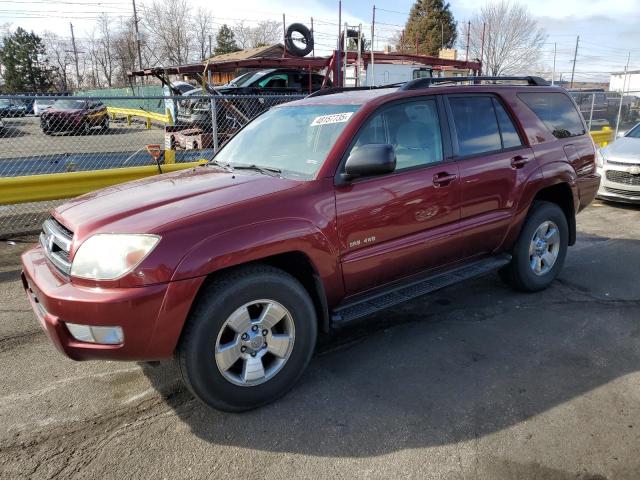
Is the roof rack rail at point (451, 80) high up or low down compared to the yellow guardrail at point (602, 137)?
up

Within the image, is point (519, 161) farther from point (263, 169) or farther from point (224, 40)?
point (224, 40)

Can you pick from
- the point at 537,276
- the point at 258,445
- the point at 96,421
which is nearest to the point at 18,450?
the point at 96,421

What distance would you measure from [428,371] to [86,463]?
6.75ft

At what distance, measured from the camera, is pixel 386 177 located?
3.29 metres

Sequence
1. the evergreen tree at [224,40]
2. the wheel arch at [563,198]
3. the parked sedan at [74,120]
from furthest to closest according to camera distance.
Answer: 1. the evergreen tree at [224,40]
2. the parked sedan at [74,120]
3. the wheel arch at [563,198]

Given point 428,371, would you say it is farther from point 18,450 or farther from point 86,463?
point 18,450

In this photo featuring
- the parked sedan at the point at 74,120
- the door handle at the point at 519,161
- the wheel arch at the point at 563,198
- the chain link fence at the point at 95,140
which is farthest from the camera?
the parked sedan at the point at 74,120

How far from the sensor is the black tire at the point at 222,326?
8.60 ft

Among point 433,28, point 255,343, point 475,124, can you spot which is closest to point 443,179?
point 475,124

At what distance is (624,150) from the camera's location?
804cm

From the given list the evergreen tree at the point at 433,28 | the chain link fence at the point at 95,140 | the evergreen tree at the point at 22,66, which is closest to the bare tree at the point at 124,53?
the evergreen tree at the point at 22,66

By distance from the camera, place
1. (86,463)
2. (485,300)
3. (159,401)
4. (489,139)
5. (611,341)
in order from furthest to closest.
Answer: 1. (485,300)
2. (489,139)
3. (611,341)
4. (159,401)
5. (86,463)

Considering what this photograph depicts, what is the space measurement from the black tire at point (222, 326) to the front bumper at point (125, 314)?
9cm

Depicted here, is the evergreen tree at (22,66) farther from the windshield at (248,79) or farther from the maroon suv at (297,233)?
the maroon suv at (297,233)
